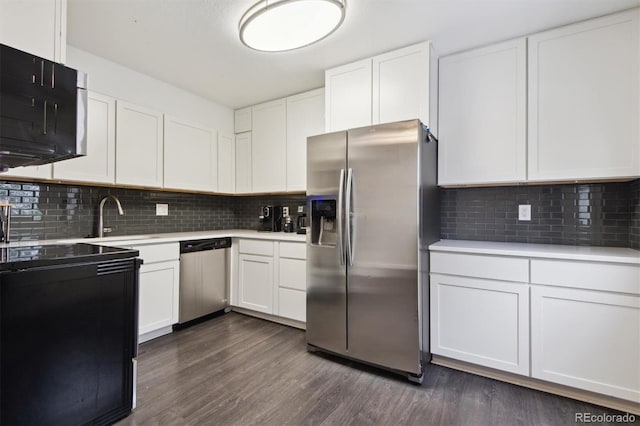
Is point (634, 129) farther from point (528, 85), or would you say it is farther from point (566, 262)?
point (566, 262)

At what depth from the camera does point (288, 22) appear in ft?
5.69

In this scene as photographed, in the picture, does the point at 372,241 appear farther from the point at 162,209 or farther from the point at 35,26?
the point at 162,209

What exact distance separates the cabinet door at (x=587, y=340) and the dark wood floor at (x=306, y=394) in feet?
0.57

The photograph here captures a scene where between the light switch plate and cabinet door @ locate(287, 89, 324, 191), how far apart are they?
1.36 metres

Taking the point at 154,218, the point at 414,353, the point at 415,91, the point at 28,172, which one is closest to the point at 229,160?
the point at 154,218

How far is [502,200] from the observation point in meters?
2.48

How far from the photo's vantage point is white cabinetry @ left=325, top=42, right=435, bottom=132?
2.31 m

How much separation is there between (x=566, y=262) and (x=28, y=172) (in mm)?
3577

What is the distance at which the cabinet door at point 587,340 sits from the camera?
169 cm

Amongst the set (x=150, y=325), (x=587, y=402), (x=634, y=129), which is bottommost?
(x=587, y=402)

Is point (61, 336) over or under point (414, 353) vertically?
over

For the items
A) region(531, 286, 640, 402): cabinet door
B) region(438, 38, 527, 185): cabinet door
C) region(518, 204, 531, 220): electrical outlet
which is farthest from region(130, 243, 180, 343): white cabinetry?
region(518, 204, 531, 220): electrical outlet

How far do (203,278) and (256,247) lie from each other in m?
0.61

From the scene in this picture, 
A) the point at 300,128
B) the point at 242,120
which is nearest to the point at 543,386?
the point at 300,128
